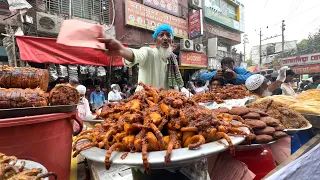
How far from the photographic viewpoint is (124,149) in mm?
976

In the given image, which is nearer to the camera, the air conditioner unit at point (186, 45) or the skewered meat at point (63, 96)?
the skewered meat at point (63, 96)

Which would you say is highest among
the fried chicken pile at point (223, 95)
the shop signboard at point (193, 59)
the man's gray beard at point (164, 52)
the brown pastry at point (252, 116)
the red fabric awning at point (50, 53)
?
the shop signboard at point (193, 59)

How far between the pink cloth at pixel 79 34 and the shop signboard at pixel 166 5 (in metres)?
11.4

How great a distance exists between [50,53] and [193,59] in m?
9.19

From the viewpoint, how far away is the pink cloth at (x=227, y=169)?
1.26 metres

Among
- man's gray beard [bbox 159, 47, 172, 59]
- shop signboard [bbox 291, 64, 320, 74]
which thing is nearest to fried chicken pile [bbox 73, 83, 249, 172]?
man's gray beard [bbox 159, 47, 172, 59]

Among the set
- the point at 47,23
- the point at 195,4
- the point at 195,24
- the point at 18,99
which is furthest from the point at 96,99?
the point at 195,4

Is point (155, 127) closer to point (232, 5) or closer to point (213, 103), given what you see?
point (213, 103)

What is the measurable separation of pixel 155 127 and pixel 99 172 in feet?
2.40

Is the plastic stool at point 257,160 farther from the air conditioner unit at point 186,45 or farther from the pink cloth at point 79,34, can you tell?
the air conditioner unit at point 186,45

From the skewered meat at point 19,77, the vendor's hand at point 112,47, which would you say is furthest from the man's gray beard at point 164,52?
the skewered meat at point 19,77

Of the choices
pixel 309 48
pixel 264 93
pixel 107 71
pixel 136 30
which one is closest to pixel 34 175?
pixel 264 93

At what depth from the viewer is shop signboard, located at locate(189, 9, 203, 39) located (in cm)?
1354

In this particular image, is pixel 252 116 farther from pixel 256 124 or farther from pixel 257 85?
pixel 257 85
